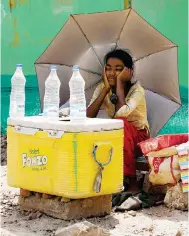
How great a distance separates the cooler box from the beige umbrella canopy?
148cm

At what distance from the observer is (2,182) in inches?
233

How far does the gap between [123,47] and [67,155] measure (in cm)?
196

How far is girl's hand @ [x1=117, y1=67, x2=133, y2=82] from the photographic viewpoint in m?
5.95

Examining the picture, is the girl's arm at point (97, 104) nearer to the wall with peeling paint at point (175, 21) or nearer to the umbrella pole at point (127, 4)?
the wall with peeling paint at point (175, 21)

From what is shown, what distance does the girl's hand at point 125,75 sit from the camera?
5.95 meters

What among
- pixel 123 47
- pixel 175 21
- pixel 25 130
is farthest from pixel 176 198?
pixel 175 21

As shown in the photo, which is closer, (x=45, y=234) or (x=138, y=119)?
(x=45, y=234)

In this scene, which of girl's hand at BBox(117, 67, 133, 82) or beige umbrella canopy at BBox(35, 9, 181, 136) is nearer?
girl's hand at BBox(117, 67, 133, 82)

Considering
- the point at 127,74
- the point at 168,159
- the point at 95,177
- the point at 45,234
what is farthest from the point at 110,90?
the point at 45,234

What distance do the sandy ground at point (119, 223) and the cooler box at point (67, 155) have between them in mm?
238

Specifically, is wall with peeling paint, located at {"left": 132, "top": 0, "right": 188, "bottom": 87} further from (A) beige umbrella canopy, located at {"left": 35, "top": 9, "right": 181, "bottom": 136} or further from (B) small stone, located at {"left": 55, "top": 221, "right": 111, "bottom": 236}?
(B) small stone, located at {"left": 55, "top": 221, "right": 111, "bottom": 236}

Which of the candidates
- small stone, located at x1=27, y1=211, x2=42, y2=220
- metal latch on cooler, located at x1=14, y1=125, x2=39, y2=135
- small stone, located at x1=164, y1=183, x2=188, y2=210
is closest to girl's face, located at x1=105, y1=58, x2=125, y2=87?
small stone, located at x1=164, y1=183, x2=188, y2=210

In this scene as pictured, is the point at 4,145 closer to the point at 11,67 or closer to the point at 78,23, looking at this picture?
the point at 11,67

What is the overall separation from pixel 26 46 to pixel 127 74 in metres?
1.84
